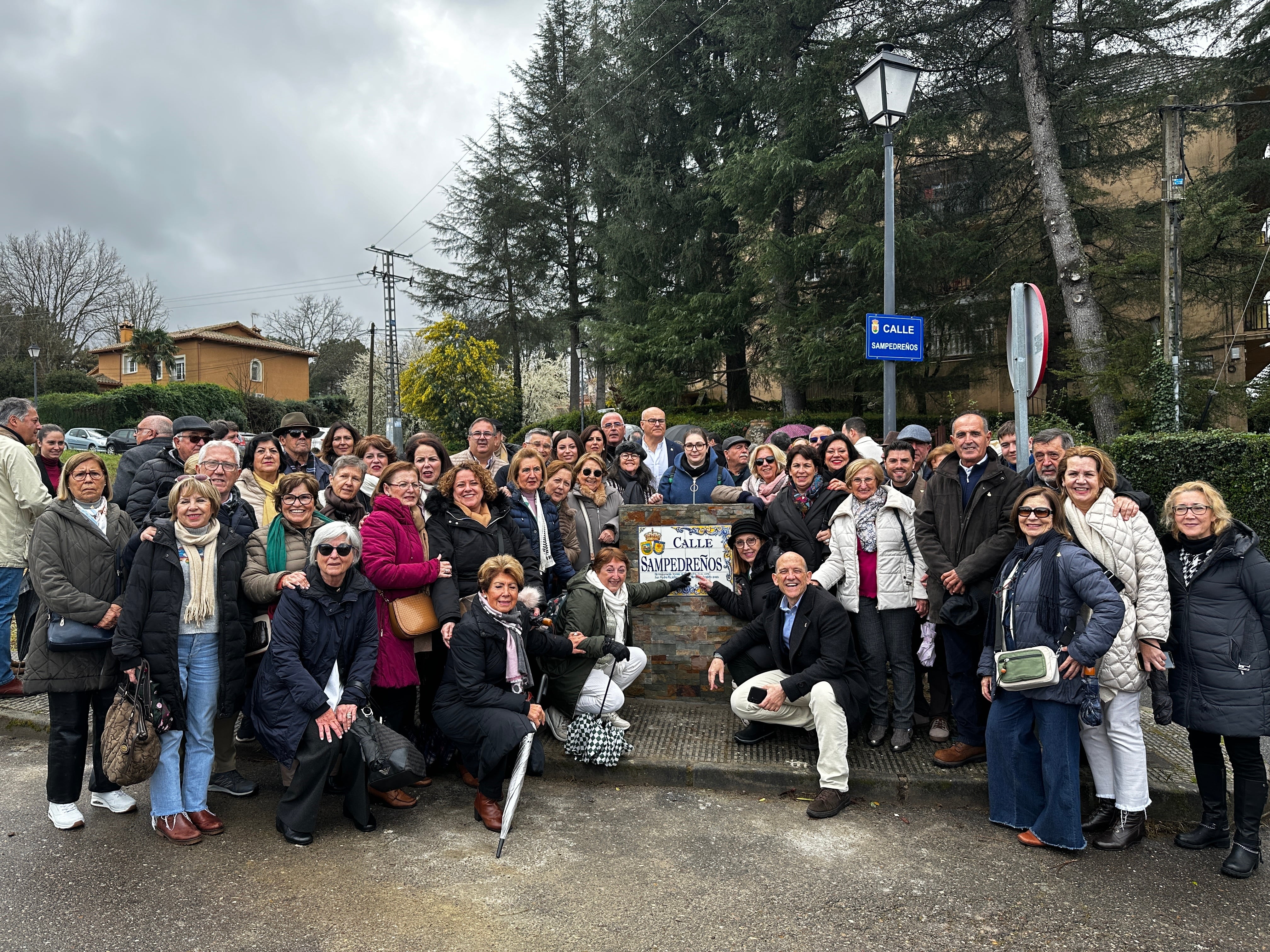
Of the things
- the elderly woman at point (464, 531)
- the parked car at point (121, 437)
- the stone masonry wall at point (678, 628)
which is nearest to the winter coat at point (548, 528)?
the elderly woman at point (464, 531)

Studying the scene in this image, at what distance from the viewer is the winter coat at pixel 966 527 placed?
199 inches

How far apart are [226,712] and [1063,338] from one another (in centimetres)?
2134

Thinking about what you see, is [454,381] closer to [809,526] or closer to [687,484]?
[687,484]

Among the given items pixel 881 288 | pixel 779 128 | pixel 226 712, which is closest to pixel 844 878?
pixel 226 712

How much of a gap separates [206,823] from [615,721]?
2525 mm

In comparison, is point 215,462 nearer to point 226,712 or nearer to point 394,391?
point 226,712

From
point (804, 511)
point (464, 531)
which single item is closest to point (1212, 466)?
point (804, 511)

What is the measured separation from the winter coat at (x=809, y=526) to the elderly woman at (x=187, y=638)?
365 cm

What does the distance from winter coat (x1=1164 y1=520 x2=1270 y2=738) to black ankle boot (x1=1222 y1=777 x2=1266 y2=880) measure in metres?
0.28

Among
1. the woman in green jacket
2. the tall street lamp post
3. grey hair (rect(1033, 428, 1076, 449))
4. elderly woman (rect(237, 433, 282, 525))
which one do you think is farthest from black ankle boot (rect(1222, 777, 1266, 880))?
elderly woman (rect(237, 433, 282, 525))

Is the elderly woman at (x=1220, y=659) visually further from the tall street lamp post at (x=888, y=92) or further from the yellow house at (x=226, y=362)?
the yellow house at (x=226, y=362)

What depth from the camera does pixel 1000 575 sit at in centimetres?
467

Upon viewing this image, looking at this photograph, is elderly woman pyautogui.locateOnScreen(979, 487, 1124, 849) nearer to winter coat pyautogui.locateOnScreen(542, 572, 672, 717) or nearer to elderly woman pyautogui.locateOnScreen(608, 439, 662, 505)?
winter coat pyautogui.locateOnScreen(542, 572, 672, 717)

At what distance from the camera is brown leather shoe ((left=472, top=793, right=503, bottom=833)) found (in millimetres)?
4512
